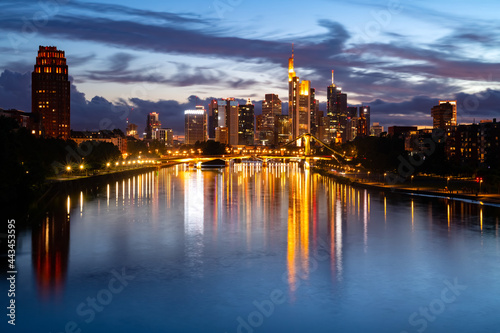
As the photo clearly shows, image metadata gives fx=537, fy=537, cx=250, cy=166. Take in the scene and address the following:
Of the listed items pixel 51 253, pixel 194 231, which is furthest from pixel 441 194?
pixel 51 253

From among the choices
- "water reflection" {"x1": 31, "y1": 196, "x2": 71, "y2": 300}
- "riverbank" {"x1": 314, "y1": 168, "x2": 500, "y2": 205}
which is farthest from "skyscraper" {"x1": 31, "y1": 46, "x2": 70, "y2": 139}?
"water reflection" {"x1": 31, "y1": 196, "x2": 71, "y2": 300}

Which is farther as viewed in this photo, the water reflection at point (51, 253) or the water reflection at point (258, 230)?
the water reflection at point (258, 230)

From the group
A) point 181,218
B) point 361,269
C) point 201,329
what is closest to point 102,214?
point 181,218

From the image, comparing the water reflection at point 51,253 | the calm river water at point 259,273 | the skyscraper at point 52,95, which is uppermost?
the skyscraper at point 52,95

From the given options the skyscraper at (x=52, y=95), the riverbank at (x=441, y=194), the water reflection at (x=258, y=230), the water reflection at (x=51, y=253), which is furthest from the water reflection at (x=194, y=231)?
the skyscraper at (x=52, y=95)

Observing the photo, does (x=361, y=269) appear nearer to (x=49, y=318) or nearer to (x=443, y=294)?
(x=443, y=294)

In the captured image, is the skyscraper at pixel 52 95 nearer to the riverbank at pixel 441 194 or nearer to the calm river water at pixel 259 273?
the riverbank at pixel 441 194

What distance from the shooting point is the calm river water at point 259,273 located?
14.3 m

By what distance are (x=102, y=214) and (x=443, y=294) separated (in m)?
25.0

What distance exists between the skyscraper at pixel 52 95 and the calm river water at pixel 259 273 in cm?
13306

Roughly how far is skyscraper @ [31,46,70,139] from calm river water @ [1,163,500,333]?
13306 centimetres

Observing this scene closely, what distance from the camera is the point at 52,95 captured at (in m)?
160

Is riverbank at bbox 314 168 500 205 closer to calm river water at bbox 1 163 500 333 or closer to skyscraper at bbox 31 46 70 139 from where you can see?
calm river water at bbox 1 163 500 333

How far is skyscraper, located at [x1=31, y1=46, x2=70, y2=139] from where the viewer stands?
15888 cm
